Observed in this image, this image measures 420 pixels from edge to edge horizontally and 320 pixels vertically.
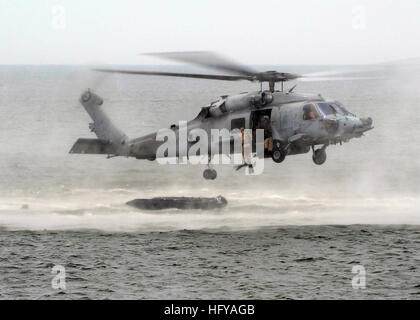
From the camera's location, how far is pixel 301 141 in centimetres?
4328

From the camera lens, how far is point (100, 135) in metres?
51.2

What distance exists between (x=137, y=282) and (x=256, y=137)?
994 cm

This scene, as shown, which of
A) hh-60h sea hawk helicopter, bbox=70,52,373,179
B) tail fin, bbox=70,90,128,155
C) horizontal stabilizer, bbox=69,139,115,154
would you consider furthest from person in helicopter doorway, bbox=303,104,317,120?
horizontal stabilizer, bbox=69,139,115,154

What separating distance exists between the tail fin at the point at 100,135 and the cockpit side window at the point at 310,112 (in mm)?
11564

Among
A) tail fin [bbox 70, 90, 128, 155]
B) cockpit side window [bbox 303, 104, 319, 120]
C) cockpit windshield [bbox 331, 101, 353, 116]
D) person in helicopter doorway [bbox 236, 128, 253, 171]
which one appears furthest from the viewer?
tail fin [bbox 70, 90, 128, 155]

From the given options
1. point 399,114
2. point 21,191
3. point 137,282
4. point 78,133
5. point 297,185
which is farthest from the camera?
point 399,114

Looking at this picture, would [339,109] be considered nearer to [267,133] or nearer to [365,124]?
[365,124]

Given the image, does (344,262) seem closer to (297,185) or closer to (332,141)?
(332,141)

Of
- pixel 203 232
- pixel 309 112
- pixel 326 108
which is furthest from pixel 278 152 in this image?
pixel 203 232

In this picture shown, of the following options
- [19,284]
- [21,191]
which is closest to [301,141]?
[19,284]

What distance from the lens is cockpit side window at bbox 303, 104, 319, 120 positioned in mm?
42797

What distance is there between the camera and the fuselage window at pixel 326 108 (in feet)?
140

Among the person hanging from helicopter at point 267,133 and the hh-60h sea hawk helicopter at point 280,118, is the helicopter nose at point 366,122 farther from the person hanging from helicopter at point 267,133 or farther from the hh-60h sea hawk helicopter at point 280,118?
the person hanging from helicopter at point 267,133

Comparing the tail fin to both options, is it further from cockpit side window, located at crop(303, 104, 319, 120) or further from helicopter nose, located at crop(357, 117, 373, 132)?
helicopter nose, located at crop(357, 117, 373, 132)
